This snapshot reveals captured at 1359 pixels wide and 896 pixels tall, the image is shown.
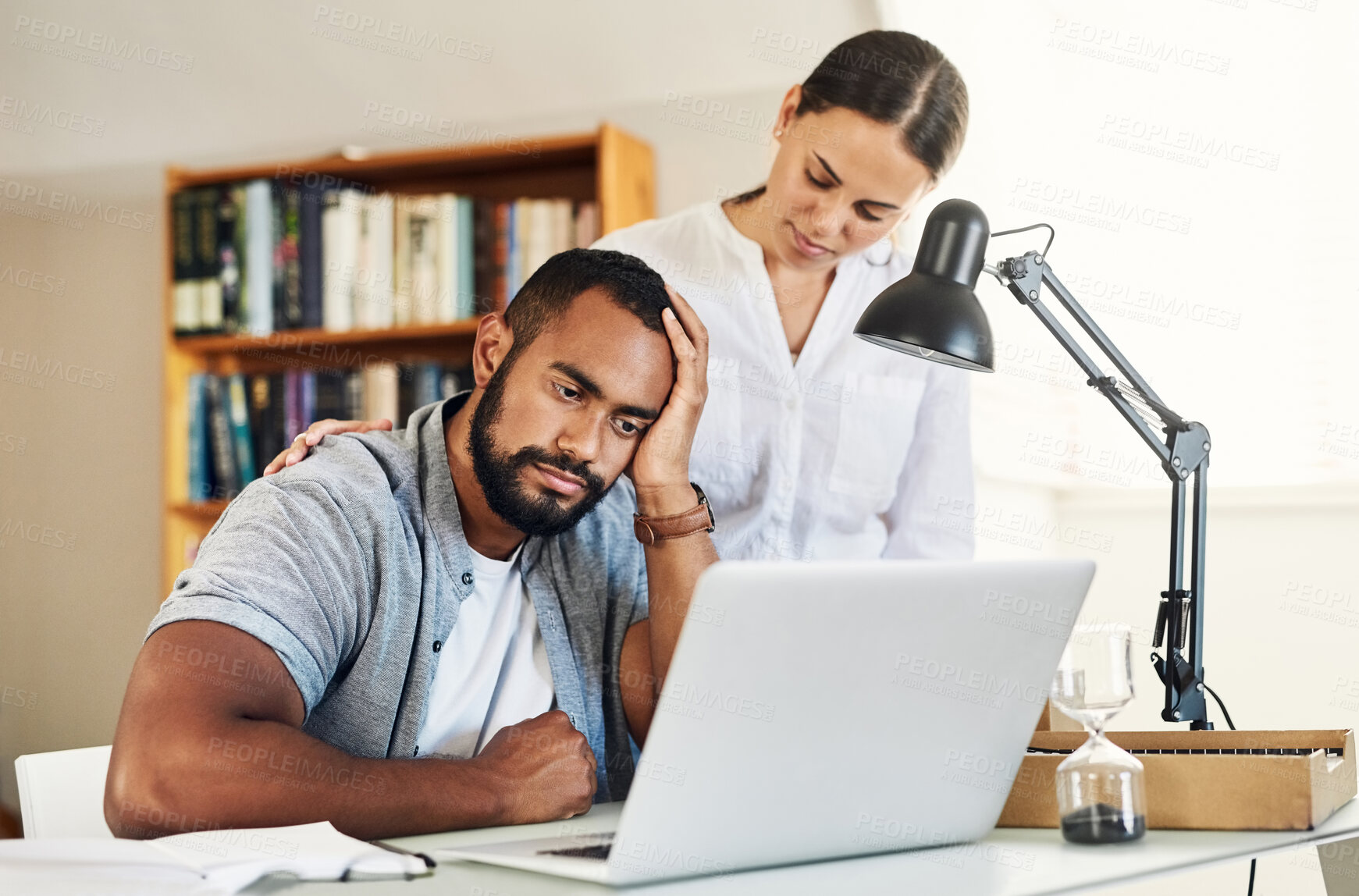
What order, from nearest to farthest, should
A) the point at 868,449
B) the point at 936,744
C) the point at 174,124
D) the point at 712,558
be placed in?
the point at 936,744, the point at 712,558, the point at 868,449, the point at 174,124

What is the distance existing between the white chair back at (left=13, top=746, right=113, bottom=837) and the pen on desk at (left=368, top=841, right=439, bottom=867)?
0.44 metres

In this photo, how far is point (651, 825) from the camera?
733 millimetres

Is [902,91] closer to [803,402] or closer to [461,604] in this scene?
[803,402]

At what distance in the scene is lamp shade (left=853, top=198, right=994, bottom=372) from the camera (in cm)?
112

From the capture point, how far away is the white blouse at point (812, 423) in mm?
1747

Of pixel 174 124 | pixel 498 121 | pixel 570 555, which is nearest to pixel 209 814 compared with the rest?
pixel 570 555

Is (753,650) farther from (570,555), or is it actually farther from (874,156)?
(874,156)

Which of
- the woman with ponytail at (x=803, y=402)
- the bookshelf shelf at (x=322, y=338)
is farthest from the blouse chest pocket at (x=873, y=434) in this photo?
the bookshelf shelf at (x=322, y=338)

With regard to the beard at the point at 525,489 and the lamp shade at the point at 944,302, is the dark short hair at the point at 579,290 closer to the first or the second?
the beard at the point at 525,489

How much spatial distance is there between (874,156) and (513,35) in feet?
4.92

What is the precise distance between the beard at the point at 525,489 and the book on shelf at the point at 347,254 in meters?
1.31

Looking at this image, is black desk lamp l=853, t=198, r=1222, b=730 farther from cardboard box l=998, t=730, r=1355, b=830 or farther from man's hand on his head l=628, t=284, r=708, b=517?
man's hand on his head l=628, t=284, r=708, b=517

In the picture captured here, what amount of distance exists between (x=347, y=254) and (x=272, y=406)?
38 cm

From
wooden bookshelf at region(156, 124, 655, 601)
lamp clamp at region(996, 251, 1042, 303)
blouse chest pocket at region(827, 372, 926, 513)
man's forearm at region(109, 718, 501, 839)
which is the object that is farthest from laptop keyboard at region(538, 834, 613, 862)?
wooden bookshelf at region(156, 124, 655, 601)
